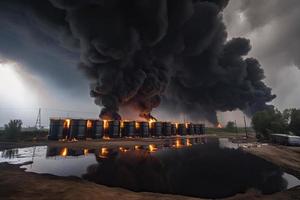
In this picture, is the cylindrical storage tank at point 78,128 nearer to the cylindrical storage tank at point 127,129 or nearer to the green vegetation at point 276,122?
the cylindrical storage tank at point 127,129

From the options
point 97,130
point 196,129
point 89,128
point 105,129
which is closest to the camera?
point 89,128

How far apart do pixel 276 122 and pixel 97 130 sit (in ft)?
222

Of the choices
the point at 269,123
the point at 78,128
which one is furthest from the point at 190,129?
the point at 78,128

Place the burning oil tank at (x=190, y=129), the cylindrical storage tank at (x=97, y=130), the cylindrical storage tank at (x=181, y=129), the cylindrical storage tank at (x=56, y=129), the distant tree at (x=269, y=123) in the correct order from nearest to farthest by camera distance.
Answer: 1. the cylindrical storage tank at (x=56, y=129)
2. the distant tree at (x=269, y=123)
3. the cylindrical storage tank at (x=97, y=130)
4. the cylindrical storage tank at (x=181, y=129)
5. the burning oil tank at (x=190, y=129)

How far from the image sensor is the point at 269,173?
2155 centimetres

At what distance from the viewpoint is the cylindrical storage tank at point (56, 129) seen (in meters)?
61.7

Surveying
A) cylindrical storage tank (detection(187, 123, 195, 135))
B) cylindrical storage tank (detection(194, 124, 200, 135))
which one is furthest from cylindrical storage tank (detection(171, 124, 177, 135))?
cylindrical storage tank (detection(194, 124, 200, 135))

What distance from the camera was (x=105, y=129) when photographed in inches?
2975

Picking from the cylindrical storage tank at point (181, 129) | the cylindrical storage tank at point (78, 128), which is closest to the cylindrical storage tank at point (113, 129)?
the cylindrical storage tank at point (78, 128)

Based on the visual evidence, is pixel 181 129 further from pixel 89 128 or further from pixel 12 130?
pixel 12 130

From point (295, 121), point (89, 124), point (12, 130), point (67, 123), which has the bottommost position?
point (12, 130)

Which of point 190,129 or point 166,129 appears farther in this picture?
point 190,129

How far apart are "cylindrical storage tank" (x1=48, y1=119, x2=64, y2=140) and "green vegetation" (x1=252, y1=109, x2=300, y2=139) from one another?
7463cm

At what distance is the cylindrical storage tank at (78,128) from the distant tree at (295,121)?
74994 mm
